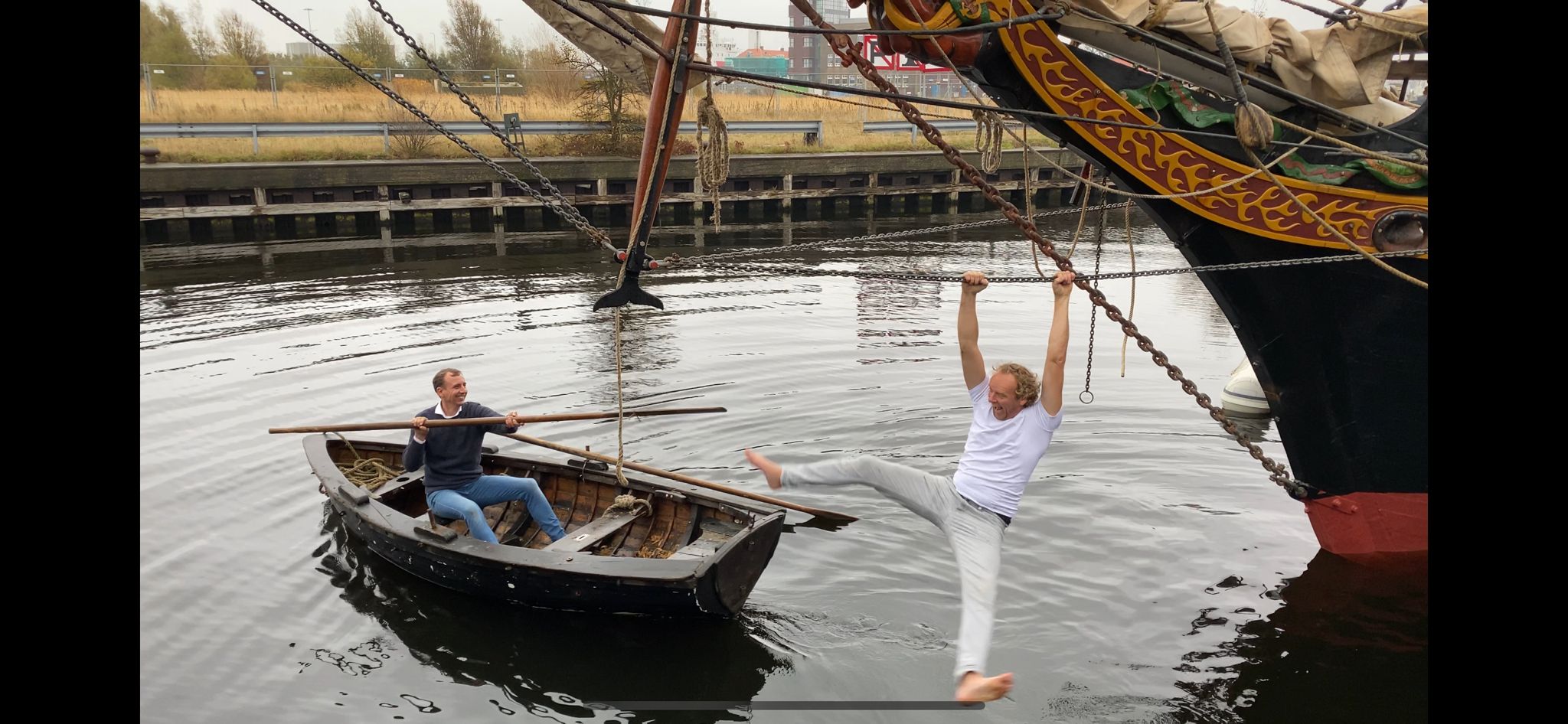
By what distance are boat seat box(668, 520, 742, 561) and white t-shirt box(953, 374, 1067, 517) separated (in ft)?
8.12

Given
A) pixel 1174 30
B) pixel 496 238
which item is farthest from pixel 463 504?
pixel 496 238

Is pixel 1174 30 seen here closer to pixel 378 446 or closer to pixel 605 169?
pixel 378 446

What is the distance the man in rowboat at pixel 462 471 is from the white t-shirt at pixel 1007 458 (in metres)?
4.07

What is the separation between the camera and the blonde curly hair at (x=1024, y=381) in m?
6.19

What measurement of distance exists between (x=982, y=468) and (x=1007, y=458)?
0.50 feet

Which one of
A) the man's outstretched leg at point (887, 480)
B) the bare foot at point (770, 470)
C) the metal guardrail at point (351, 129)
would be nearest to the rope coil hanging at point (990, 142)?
the man's outstretched leg at point (887, 480)

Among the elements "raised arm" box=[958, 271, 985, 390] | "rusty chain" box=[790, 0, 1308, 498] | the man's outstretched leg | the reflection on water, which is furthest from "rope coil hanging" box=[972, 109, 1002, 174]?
the reflection on water

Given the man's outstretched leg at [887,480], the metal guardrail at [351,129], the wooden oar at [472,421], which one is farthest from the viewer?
the metal guardrail at [351,129]

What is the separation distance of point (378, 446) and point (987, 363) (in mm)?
8341

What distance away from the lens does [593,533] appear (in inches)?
339

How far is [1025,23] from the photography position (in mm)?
7574

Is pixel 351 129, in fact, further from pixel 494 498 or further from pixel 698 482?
pixel 698 482

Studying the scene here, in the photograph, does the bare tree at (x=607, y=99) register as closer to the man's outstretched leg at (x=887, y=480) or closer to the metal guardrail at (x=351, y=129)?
the metal guardrail at (x=351, y=129)

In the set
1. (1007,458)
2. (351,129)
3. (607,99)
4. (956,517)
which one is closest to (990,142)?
(1007,458)
